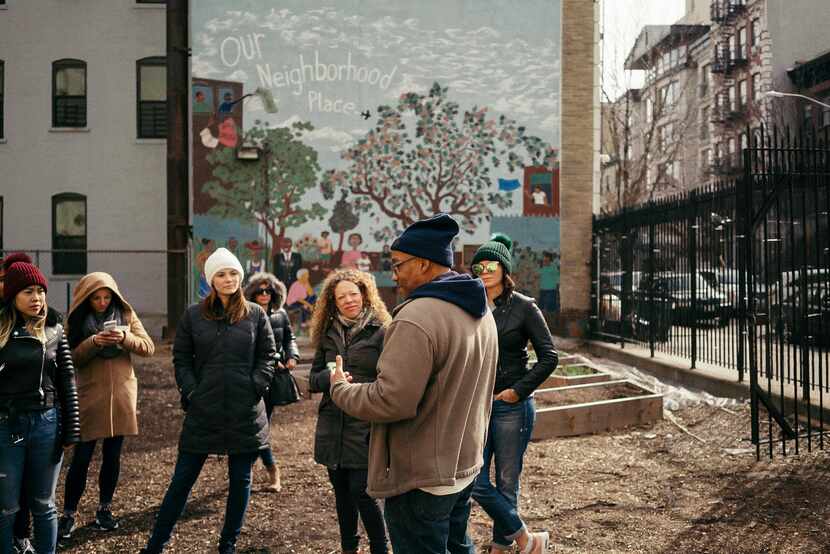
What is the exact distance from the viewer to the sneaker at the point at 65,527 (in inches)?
219

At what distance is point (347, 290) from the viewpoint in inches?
195

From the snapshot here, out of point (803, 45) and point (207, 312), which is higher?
point (803, 45)

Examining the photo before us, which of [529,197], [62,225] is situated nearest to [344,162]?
[529,197]

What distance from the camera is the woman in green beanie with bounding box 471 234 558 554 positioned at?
4.90 m

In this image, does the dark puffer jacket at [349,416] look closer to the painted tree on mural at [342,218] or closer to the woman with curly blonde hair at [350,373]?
the woman with curly blonde hair at [350,373]

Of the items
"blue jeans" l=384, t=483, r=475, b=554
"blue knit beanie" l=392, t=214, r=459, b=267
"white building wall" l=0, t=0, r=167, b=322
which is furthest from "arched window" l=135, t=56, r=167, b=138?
"blue jeans" l=384, t=483, r=475, b=554

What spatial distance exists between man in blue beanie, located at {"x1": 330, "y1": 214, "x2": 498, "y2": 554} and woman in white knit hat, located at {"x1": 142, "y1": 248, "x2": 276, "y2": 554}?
1.90 m

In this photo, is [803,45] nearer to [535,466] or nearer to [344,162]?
[344,162]

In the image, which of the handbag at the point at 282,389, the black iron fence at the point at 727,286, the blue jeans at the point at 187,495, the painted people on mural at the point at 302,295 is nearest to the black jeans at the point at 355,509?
the blue jeans at the point at 187,495

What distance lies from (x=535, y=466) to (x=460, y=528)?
3830 mm

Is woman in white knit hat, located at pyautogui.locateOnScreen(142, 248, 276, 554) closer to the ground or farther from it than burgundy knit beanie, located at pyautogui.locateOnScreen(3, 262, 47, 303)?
closer to the ground

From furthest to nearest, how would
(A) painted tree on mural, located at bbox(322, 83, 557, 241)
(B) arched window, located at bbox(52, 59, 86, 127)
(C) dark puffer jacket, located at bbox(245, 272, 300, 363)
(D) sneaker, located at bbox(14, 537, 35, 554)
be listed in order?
(B) arched window, located at bbox(52, 59, 86, 127), (A) painted tree on mural, located at bbox(322, 83, 557, 241), (C) dark puffer jacket, located at bbox(245, 272, 300, 363), (D) sneaker, located at bbox(14, 537, 35, 554)

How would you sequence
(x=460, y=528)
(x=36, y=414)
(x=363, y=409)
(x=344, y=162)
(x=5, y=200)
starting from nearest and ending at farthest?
(x=363, y=409), (x=460, y=528), (x=36, y=414), (x=344, y=162), (x=5, y=200)

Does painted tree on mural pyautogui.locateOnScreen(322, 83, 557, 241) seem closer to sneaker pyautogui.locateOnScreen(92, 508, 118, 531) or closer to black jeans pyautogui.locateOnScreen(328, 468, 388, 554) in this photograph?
sneaker pyautogui.locateOnScreen(92, 508, 118, 531)
